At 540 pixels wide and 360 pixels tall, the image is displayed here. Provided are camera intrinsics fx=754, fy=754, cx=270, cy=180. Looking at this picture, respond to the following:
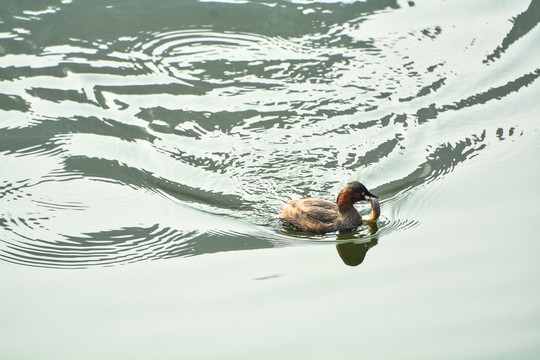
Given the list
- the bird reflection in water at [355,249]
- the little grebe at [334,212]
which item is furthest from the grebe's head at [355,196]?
the bird reflection in water at [355,249]

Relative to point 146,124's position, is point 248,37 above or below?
above

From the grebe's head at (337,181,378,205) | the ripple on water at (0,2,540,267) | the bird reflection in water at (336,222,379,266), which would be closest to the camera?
the bird reflection in water at (336,222,379,266)

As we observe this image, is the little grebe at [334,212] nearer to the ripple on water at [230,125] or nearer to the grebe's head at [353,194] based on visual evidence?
the grebe's head at [353,194]

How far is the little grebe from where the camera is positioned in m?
8.22

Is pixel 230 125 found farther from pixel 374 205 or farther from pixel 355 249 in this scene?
pixel 355 249

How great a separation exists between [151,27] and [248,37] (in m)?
1.70

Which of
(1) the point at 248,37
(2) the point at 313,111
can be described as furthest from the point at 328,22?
(2) the point at 313,111

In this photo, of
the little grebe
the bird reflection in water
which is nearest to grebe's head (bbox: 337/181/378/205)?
the little grebe

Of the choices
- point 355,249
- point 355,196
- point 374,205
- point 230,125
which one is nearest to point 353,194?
point 355,196

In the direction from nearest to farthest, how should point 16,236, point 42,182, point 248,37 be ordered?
point 16,236
point 42,182
point 248,37

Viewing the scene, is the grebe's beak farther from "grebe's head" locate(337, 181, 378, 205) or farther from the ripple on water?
the ripple on water

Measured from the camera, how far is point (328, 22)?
12.6 m

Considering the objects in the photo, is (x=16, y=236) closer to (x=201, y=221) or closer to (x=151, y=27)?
(x=201, y=221)

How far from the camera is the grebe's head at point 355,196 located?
26.9ft
